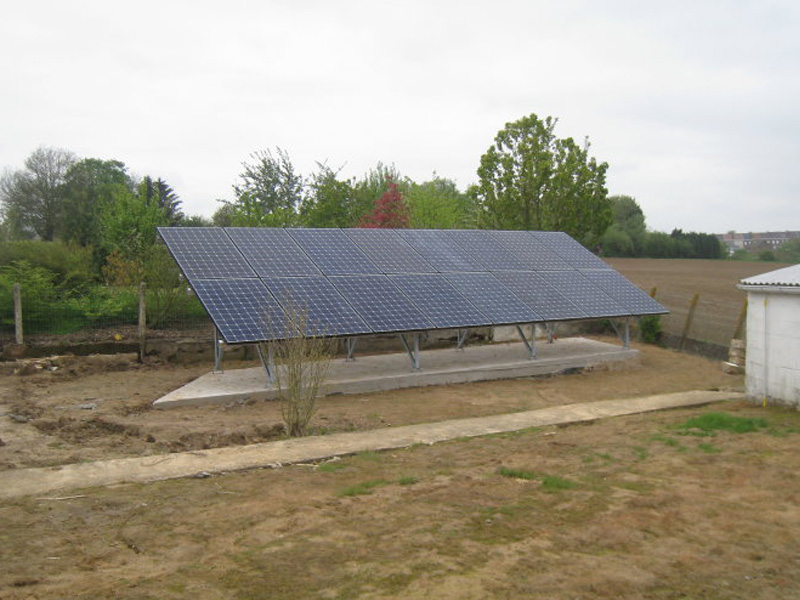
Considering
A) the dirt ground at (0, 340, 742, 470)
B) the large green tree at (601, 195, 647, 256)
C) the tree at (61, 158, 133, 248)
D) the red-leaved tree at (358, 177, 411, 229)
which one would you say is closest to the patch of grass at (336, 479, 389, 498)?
the dirt ground at (0, 340, 742, 470)

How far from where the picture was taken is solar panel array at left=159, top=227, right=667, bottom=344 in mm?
14008

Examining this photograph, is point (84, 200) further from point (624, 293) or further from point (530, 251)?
point (624, 293)

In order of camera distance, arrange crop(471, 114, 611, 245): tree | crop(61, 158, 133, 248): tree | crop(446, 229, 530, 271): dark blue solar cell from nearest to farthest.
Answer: crop(446, 229, 530, 271): dark blue solar cell < crop(471, 114, 611, 245): tree < crop(61, 158, 133, 248): tree

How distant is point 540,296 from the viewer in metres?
17.6

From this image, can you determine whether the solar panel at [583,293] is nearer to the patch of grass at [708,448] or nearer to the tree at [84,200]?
the patch of grass at [708,448]

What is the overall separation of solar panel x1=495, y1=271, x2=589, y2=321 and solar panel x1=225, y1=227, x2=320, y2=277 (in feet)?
17.7

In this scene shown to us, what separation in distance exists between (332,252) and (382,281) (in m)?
1.74

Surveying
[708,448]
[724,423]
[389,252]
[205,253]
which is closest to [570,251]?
[389,252]

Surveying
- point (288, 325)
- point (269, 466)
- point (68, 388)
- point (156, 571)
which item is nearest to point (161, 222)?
point (68, 388)

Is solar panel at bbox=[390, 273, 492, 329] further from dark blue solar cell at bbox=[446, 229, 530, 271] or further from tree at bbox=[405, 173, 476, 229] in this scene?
tree at bbox=[405, 173, 476, 229]

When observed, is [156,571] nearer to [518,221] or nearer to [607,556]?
[607,556]

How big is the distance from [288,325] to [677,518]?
6993 mm

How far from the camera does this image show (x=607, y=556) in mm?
5805

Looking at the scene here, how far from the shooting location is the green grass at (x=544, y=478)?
25.5ft
